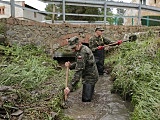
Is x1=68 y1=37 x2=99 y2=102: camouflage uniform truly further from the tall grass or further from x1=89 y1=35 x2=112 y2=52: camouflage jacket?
x1=89 y1=35 x2=112 y2=52: camouflage jacket

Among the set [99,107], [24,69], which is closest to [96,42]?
[24,69]

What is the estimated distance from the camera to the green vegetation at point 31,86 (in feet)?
15.3

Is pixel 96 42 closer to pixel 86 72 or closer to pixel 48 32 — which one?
pixel 86 72

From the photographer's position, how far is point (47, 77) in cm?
699

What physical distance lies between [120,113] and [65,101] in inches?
52.0

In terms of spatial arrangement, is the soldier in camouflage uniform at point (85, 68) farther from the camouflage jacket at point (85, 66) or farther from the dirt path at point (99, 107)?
the dirt path at point (99, 107)

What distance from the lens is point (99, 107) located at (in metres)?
5.96

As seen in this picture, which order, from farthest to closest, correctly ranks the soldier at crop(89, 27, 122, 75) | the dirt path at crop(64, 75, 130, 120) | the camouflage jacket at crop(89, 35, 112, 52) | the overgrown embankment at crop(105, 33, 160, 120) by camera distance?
the camouflage jacket at crop(89, 35, 112, 52), the soldier at crop(89, 27, 122, 75), the dirt path at crop(64, 75, 130, 120), the overgrown embankment at crop(105, 33, 160, 120)

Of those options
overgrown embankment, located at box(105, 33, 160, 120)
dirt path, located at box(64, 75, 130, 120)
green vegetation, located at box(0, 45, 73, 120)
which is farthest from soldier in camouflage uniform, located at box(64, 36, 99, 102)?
overgrown embankment, located at box(105, 33, 160, 120)

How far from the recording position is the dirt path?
539 centimetres

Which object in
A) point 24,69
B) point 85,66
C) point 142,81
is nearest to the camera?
point 142,81

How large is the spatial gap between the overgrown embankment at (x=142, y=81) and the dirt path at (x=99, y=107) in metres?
0.25

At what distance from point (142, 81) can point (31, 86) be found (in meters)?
2.33

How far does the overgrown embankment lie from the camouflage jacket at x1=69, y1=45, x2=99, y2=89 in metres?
0.71
